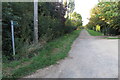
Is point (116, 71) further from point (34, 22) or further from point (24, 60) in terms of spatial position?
point (34, 22)

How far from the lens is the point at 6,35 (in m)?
4.39

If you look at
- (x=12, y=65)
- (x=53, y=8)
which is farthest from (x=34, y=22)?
(x=53, y=8)

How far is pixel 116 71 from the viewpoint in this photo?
340cm

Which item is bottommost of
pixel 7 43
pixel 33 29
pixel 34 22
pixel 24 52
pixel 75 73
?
pixel 75 73

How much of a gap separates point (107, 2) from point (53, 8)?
7.56 m

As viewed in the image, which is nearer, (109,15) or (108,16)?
(109,15)

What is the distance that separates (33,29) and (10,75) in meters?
3.78

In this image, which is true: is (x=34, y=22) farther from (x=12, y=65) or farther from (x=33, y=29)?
(x=12, y=65)

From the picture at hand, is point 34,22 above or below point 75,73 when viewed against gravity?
above

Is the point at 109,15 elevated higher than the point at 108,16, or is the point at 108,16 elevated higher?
the point at 108,16

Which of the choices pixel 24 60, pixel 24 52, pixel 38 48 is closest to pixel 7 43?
pixel 24 52

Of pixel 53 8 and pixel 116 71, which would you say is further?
pixel 53 8

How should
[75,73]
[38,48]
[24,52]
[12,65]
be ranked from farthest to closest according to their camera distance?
[38,48], [24,52], [12,65], [75,73]

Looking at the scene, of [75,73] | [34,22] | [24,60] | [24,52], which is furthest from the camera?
[34,22]
